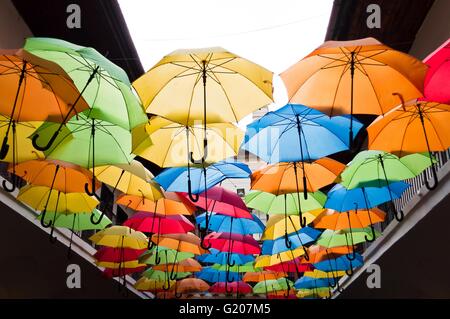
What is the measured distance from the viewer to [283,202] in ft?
18.0

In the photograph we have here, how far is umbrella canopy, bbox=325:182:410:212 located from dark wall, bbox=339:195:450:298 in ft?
2.41

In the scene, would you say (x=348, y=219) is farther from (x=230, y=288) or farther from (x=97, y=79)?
(x=230, y=288)

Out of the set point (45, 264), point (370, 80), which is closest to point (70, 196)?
point (370, 80)

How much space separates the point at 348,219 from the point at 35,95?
3894 millimetres

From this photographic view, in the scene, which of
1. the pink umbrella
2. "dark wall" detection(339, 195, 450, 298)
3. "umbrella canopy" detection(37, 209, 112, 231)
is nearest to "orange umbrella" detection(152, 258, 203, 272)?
"umbrella canopy" detection(37, 209, 112, 231)

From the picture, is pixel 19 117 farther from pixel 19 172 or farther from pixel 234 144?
pixel 234 144

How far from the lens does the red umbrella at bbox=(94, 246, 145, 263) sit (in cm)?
702

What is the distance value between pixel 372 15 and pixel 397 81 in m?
3.38

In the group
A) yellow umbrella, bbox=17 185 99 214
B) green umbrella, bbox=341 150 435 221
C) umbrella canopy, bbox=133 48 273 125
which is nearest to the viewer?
umbrella canopy, bbox=133 48 273 125

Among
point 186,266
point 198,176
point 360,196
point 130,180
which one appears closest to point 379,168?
point 360,196

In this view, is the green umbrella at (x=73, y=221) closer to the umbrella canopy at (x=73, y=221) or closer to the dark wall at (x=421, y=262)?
the umbrella canopy at (x=73, y=221)

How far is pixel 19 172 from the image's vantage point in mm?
4586

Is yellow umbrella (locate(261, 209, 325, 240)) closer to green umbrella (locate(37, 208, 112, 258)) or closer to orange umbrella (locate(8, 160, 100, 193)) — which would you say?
green umbrella (locate(37, 208, 112, 258))

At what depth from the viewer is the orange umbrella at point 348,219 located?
5.87 meters
